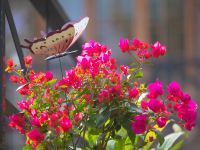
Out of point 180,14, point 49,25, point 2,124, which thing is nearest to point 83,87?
point 2,124

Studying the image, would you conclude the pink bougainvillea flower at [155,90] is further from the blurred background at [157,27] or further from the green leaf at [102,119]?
the blurred background at [157,27]

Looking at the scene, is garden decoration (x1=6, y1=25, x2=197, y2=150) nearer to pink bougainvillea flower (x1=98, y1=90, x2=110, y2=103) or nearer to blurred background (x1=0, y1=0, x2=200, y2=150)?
pink bougainvillea flower (x1=98, y1=90, x2=110, y2=103)

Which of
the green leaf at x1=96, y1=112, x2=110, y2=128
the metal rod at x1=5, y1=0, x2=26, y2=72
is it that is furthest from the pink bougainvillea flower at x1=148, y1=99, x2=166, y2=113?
the metal rod at x1=5, y1=0, x2=26, y2=72

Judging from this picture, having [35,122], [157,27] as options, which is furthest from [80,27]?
[157,27]

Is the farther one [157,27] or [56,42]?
[157,27]

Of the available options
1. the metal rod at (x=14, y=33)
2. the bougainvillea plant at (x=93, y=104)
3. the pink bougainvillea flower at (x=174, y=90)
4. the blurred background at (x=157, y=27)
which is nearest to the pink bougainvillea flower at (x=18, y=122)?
the bougainvillea plant at (x=93, y=104)

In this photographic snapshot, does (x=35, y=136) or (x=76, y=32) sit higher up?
(x=76, y=32)

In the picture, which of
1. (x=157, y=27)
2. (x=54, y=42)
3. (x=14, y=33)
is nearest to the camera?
(x=54, y=42)

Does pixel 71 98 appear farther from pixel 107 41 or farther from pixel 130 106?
pixel 107 41

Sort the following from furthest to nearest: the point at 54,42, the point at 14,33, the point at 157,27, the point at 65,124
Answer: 1. the point at 157,27
2. the point at 14,33
3. the point at 54,42
4. the point at 65,124

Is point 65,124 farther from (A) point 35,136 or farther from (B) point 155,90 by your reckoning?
(B) point 155,90
